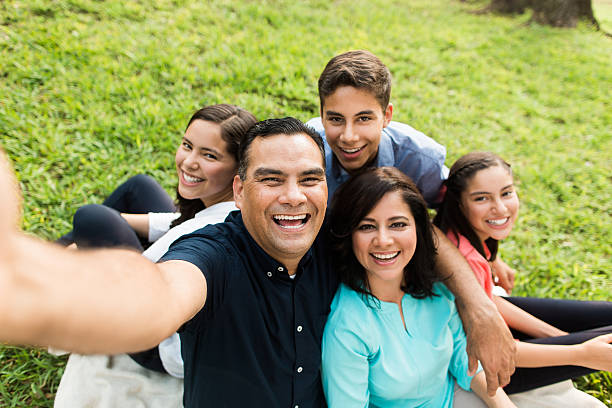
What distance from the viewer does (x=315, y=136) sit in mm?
1898

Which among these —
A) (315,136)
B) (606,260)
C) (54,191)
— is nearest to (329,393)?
(315,136)

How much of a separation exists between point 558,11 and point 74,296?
11174 millimetres

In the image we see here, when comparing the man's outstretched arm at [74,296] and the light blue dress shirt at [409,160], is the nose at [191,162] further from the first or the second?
the man's outstretched arm at [74,296]

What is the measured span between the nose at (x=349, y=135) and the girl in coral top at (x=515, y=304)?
2.42 feet

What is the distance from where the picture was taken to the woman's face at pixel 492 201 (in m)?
2.43

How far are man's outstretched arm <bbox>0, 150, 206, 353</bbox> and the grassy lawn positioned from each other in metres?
2.02

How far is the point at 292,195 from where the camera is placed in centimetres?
166

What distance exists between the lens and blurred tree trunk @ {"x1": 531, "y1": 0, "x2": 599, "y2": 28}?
355 inches

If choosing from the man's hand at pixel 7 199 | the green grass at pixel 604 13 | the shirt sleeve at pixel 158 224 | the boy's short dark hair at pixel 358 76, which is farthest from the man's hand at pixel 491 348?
the green grass at pixel 604 13

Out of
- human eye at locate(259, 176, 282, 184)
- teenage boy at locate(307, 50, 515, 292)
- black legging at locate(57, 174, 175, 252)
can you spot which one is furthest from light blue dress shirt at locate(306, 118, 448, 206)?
black legging at locate(57, 174, 175, 252)

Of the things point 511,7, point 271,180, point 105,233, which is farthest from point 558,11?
point 105,233

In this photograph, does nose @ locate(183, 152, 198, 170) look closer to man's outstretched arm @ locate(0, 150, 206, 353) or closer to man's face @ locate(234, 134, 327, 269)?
man's face @ locate(234, 134, 327, 269)

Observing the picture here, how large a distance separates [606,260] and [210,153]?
367 cm

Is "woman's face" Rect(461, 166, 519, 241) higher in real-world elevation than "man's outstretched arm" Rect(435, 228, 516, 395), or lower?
higher
